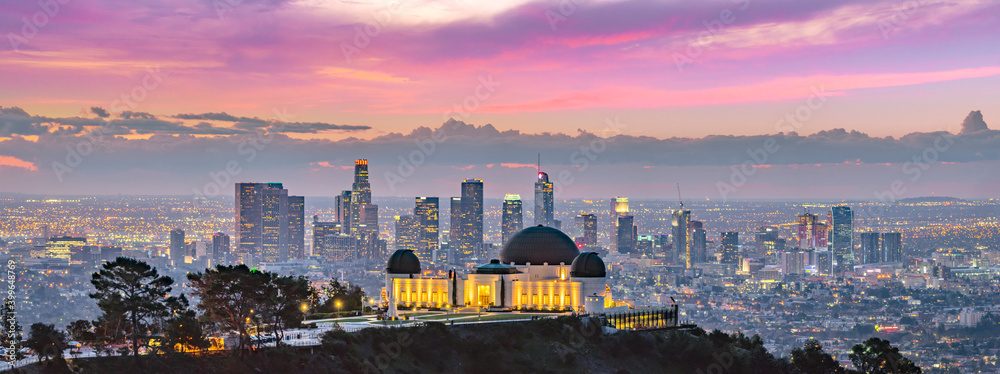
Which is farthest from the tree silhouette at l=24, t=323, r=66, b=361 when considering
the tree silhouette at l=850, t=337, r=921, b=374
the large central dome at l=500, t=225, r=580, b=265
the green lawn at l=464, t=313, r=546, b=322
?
the tree silhouette at l=850, t=337, r=921, b=374

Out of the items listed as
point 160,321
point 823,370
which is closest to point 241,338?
point 160,321

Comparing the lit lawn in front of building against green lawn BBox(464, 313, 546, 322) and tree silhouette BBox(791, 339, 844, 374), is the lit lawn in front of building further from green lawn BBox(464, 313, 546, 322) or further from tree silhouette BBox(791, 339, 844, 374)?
tree silhouette BBox(791, 339, 844, 374)

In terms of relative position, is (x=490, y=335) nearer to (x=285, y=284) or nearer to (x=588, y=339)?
(x=588, y=339)

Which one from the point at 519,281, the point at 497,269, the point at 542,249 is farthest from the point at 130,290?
the point at 542,249

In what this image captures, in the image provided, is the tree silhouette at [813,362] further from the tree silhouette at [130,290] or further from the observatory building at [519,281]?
the tree silhouette at [130,290]

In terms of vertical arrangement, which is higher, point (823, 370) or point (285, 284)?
point (285, 284)

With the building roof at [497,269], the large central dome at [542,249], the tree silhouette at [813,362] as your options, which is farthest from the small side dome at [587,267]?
the tree silhouette at [813,362]

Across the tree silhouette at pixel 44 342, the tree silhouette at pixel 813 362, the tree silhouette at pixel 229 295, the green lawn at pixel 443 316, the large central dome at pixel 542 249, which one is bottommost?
the tree silhouette at pixel 813 362
